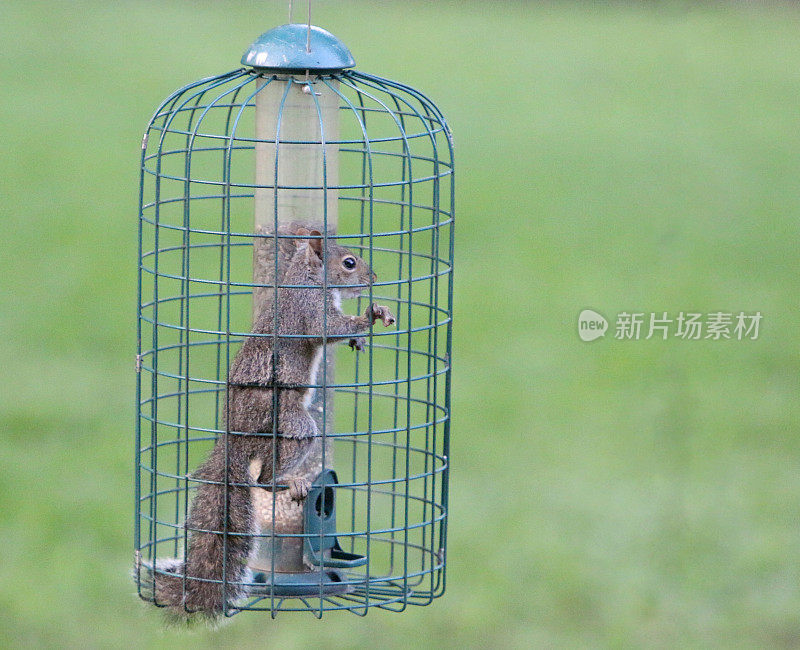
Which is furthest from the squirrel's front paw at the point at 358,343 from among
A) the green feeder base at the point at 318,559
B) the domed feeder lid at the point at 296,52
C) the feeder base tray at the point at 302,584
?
the domed feeder lid at the point at 296,52

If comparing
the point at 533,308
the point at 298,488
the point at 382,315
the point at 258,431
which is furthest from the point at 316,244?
the point at 533,308

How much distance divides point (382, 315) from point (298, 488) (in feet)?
1.79

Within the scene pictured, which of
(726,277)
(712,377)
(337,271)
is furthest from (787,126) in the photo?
(337,271)

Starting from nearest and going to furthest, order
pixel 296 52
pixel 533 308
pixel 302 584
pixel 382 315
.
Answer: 1. pixel 296 52
2. pixel 382 315
3. pixel 302 584
4. pixel 533 308

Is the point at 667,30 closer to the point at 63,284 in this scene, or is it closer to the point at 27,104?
the point at 63,284

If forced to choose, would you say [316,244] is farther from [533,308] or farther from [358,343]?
[533,308]

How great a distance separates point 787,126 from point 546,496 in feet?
27.7

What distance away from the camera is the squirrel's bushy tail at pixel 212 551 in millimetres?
4008

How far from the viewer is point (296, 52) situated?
3832 millimetres

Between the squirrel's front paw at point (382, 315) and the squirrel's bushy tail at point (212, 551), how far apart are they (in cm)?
57

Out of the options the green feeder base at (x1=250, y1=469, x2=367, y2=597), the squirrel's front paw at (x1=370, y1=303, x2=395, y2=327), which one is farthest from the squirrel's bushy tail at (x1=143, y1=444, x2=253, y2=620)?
the squirrel's front paw at (x1=370, y1=303, x2=395, y2=327)

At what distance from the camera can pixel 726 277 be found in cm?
1268

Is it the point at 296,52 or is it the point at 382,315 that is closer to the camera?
the point at 296,52

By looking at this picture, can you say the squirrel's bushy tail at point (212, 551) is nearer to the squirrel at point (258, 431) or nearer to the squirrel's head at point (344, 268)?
the squirrel at point (258, 431)
